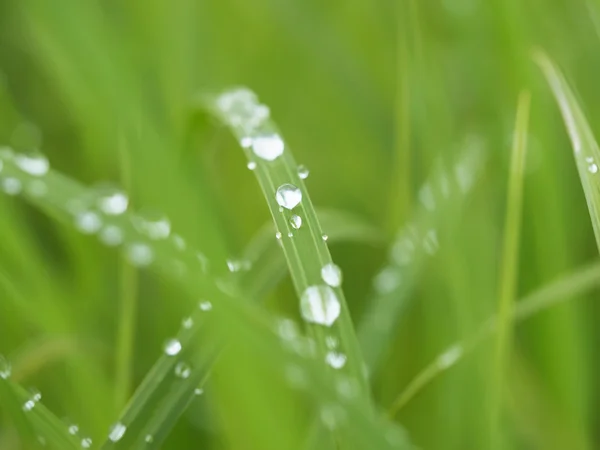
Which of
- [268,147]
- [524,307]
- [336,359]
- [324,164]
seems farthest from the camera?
[324,164]

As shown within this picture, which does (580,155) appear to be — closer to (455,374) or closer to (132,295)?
(455,374)

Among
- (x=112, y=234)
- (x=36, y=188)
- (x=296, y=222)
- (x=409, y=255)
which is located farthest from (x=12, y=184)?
(x=409, y=255)

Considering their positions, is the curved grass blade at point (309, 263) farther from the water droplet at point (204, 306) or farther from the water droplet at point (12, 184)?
the water droplet at point (12, 184)

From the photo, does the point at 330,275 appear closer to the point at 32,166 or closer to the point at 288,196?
the point at 288,196

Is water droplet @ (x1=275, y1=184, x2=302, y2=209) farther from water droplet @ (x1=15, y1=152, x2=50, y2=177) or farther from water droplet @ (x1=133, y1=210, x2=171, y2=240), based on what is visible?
water droplet @ (x1=15, y1=152, x2=50, y2=177)

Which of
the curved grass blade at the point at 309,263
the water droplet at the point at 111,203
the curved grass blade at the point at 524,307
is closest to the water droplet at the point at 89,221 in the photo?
the water droplet at the point at 111,203

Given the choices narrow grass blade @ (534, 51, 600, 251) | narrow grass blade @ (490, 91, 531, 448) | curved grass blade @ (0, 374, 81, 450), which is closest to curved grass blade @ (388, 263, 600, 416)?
narrow grass blade @ (490, 91, 531, 448)
